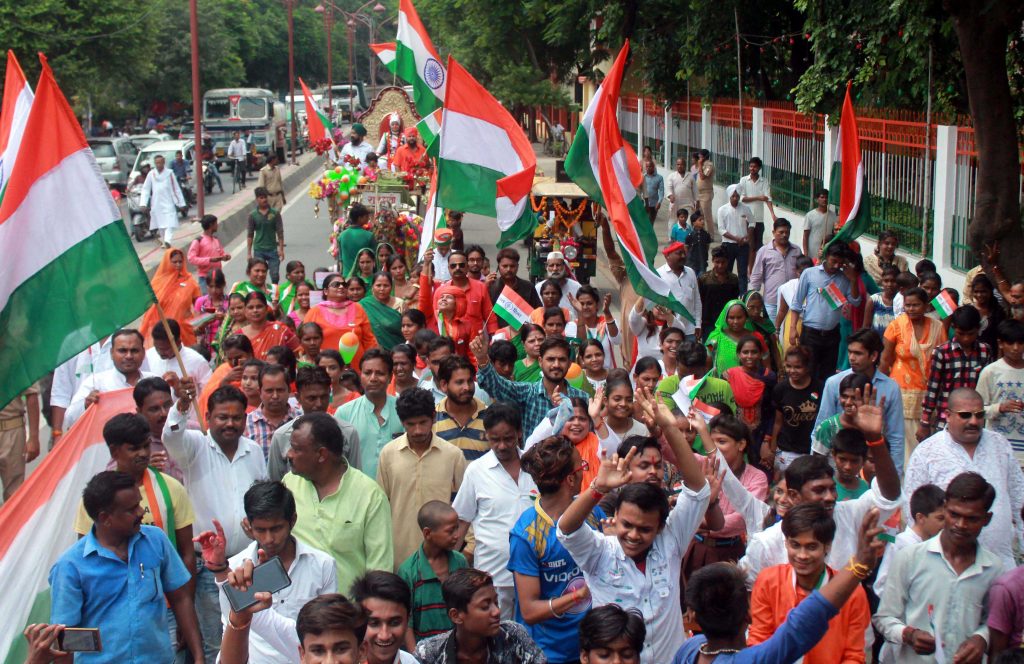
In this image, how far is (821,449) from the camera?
6.59 m

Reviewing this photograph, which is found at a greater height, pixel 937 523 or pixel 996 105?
pixel 996 105

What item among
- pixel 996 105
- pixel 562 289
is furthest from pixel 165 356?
pixel 996 105

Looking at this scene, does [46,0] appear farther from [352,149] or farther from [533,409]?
[533,409]

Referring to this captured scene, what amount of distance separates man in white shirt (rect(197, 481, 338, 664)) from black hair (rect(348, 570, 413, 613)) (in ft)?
1.41

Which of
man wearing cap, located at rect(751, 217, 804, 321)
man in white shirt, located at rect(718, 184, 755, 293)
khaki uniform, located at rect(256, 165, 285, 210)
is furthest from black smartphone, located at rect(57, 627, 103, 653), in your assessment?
khaki uniform, located at rect(256, 165, 285, 210)

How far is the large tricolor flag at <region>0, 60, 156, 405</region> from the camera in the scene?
5605 millimetres

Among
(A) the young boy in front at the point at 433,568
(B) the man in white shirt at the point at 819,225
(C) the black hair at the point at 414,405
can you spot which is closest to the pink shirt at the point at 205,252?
(B) the man in white shirt at the point at 819,225

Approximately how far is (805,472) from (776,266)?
23.5 feet

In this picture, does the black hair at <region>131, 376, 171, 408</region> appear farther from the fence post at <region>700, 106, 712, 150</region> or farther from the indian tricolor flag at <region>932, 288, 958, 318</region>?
the fence post at <region>700, 106, 712, 150</region>

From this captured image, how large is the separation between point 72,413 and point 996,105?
7.45 m

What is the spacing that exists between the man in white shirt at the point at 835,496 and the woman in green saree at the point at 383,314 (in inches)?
187

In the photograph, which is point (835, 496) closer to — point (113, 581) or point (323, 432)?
point (323, 432)

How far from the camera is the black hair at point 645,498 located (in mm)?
4531

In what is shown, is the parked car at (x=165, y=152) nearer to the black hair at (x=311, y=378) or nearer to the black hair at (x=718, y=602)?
the black hair at (x=311, y=378)
